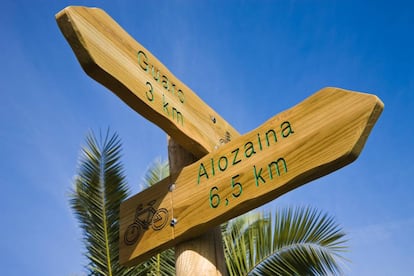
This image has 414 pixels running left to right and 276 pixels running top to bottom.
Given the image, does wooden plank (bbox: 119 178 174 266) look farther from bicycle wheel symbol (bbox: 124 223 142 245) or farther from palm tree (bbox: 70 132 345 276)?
palm tree (bbox: 70 132 345 276)

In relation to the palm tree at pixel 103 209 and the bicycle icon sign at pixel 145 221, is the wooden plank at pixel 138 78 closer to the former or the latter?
the bicycle icon sign at pixel 145 221

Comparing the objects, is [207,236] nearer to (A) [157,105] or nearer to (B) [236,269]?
(A) [157,105]

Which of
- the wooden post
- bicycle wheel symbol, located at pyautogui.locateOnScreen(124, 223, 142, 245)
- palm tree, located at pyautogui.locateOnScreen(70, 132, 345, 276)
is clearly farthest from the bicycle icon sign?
palm tree, located at pyautogui.locateOnScreen(70, 132, 345, 276)

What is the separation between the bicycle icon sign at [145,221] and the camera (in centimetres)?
188

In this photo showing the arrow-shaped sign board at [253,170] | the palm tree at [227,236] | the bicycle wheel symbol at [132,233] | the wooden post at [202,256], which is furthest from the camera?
the palm tree at [227,236]

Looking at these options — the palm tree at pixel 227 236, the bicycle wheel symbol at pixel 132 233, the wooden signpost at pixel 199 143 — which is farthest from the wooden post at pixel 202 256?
the palm tree at pixel 227 236

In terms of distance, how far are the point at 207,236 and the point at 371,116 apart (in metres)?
0.80

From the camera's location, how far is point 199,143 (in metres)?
1.96

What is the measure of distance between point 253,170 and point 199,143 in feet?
1.17

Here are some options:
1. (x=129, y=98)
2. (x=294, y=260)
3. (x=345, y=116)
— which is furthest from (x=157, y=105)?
(x=294, y=260)

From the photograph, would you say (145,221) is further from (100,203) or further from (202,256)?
(100,203)

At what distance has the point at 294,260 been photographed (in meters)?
3.95

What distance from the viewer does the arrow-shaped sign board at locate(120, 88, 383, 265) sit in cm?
154

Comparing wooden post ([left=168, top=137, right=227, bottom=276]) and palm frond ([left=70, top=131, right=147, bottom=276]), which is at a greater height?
palm frond ([left=70, top=131, right=147, bottom=276])
